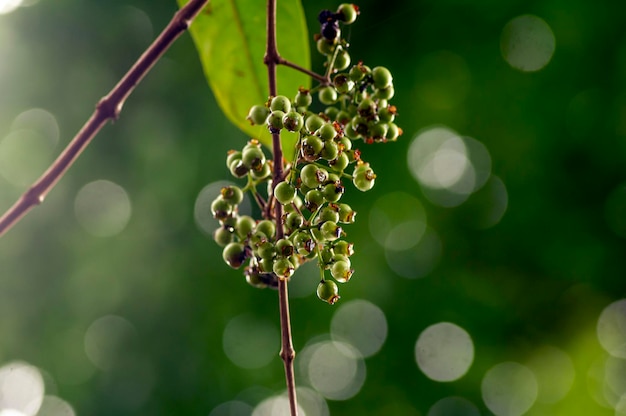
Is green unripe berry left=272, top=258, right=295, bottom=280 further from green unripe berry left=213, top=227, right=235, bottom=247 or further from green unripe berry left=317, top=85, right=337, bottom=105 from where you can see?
green unripe berry left=317, top=85, right=337, bottom=105

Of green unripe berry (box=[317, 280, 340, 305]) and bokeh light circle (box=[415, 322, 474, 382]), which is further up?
bokeh light circle (box=[415, 322, 474, 382])

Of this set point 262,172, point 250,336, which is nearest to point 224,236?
point 262,172

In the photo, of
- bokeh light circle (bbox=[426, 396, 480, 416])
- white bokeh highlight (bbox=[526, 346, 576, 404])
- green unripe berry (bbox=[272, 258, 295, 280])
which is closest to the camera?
green unripe berry (bbox=[272, 258, 295, 280])

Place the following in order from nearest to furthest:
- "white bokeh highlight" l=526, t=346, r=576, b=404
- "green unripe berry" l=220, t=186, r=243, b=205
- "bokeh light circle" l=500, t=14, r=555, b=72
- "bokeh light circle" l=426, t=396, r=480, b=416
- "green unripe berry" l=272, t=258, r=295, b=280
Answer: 1. "green unripe berry" l=272, t=258, r=295, b=280
2. "green unripe berry" l=220, t=186, r=243, b=205
3. "bokeh light circle" l=500, t=14, r=555, b=72
4. "white bokeh highlight" l=526, t=346, r=576, b=404
5. "bokeh light circle" l=426, t=396, r=480, b=416

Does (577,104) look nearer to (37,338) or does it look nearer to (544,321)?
(544,321)

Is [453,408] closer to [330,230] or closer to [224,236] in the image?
[224,236]

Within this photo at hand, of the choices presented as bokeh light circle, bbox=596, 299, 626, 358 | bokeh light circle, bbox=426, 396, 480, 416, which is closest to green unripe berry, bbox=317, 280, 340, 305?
bokeh light circle, bbox=596, 299, 626, 358

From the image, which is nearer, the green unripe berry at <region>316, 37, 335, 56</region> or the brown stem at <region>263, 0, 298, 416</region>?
the brown stem at <region>263, 0, 298, 416</region>
